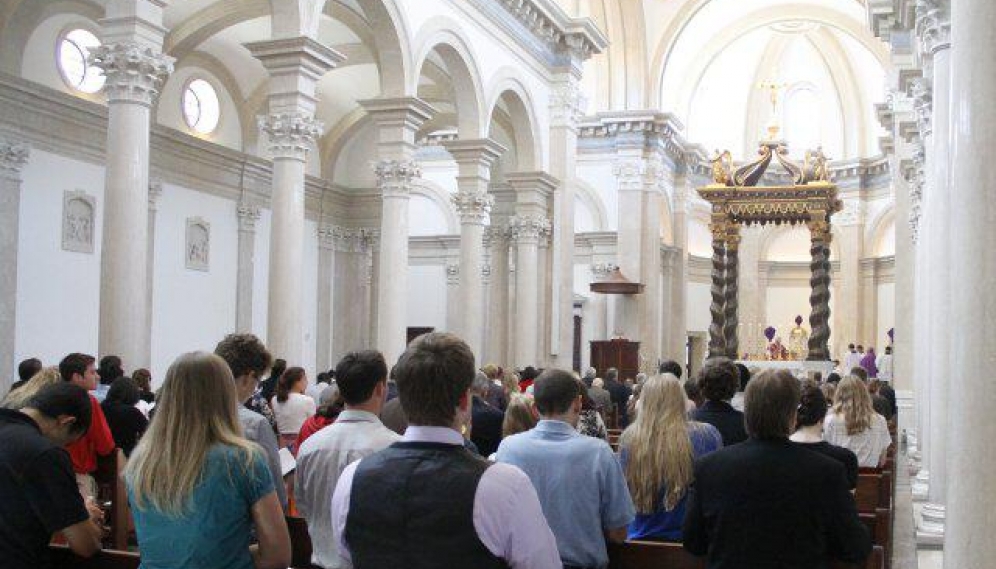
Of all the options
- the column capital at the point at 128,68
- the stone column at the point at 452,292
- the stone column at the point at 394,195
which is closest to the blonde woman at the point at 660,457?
the column capital at the point at 128,68

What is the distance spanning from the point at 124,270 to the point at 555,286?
1274 cm

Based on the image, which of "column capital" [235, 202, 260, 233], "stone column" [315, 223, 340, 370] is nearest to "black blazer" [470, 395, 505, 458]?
"column capital" [235, 202, 260, 233]

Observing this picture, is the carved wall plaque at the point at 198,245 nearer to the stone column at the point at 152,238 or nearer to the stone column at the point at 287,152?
the stone column at the point at 152,238

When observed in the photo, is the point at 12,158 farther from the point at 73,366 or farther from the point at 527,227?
the point at 73,366

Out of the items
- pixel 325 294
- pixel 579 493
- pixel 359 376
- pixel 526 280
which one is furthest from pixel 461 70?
pixel 359 376

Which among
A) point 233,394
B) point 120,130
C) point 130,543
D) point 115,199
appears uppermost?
point 120,130

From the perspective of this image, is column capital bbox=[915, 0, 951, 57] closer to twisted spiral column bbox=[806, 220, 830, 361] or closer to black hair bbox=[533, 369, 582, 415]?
black hair bbox=[533, 369, 582, 415]

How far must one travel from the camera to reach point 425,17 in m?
17.3

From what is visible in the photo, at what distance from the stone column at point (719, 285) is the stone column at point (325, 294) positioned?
9.16m

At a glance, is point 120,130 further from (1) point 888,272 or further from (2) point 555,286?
(1) point 888,272

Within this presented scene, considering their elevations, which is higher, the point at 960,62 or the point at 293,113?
the point at 293,113

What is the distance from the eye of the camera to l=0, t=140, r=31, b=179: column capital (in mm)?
16609

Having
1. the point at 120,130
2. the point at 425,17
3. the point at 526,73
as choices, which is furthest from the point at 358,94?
the point at 120,130

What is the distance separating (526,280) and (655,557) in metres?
17.4
